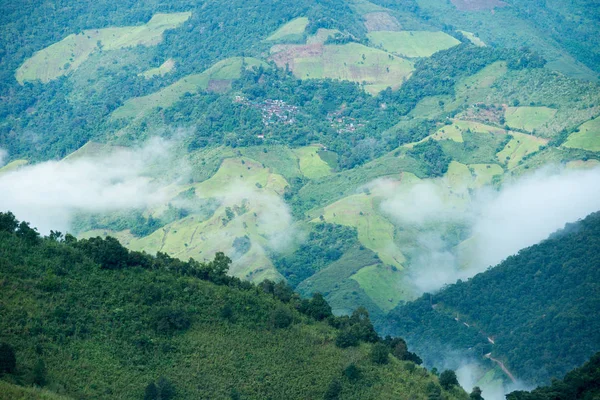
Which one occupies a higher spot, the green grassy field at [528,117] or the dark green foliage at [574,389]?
the dark green foliage at [574,389]

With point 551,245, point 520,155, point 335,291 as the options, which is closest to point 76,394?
point 335,291

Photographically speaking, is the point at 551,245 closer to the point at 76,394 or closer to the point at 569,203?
the point at 569,203

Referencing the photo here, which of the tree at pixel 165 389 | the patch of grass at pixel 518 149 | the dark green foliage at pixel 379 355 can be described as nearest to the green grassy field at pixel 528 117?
the patch of grass at pixel 518 149

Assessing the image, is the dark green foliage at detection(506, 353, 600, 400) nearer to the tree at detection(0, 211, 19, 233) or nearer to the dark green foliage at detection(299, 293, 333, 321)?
the dark green foliage at detection(299, 293, 333, 321)

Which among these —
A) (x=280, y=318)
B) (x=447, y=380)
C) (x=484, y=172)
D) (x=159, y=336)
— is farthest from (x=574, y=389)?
(x=484, y=172)

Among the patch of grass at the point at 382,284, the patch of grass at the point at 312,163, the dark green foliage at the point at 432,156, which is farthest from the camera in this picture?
the patch of grass at the point at 312,163

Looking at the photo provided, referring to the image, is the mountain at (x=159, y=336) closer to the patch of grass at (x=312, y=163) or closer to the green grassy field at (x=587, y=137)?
the green grassy field at (x=587, y=137)
